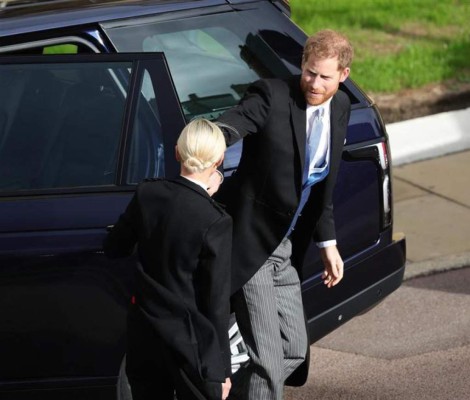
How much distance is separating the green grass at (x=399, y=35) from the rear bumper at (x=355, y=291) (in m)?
4.42

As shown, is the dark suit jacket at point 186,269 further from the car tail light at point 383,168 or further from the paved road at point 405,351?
the paved road at point 405,351

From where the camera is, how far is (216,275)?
3.51m

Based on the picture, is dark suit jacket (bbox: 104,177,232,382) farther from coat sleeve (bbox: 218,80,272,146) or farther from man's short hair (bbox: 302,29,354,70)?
man's short hair (bbox: 302,29,354,70)

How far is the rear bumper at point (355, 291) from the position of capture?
4.68 m

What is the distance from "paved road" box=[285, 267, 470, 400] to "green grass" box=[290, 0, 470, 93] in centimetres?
334

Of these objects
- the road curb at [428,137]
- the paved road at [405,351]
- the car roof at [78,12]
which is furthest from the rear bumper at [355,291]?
the road curb at [428,137]

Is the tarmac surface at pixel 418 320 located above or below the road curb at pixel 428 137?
above

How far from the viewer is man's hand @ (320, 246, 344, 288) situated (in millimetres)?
4367

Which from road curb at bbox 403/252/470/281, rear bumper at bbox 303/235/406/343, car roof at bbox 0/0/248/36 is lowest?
road curb at bbox 403/252/470/281

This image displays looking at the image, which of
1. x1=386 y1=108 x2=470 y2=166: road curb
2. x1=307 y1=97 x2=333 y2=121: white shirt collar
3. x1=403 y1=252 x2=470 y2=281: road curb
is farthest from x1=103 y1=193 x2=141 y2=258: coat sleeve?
x1=386 y1=108 x2=470 y2=166: road curb

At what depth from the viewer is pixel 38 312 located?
413 cm

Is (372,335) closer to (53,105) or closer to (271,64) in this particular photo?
(271,64)

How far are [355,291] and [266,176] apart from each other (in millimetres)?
1005

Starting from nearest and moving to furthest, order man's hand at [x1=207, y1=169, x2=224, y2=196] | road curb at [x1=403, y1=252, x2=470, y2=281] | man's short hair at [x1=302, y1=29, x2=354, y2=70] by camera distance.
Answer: man's hand at [x1=207, y1=169, x2=224, y2=196] → man's short hair at [x1=302, y1=29, x2=354, y2=70] → road curb at [x1=403, y1=252, x2=470, y2=281]
